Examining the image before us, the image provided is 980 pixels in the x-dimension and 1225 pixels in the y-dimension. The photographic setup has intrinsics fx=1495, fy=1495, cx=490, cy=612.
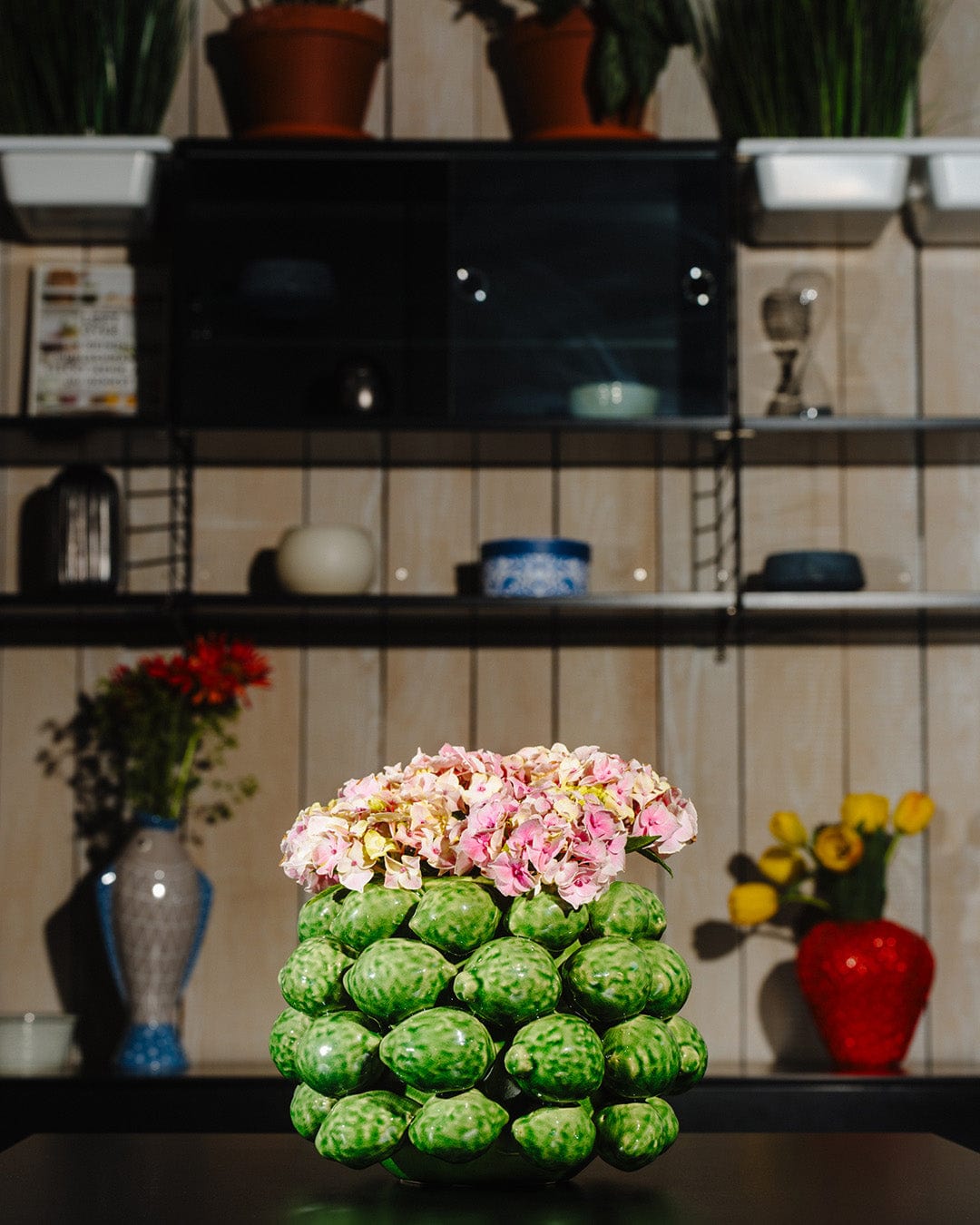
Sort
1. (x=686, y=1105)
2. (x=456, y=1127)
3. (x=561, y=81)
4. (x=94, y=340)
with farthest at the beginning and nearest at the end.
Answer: (x=94, y=340)
(x=561, y=81)
(x=686, y=1105)
(x=456, y=1127)

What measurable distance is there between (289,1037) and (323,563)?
1607mm

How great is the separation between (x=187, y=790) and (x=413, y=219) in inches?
41.2

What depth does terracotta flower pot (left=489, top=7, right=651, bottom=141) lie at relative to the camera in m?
2.54

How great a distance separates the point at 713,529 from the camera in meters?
2.65

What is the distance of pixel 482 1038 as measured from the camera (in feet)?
2.71

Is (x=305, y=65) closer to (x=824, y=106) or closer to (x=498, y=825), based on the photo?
(x=824, y=106)

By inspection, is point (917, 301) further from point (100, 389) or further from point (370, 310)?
point (100, 389)

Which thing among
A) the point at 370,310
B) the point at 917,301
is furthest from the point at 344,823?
the point at 917,301

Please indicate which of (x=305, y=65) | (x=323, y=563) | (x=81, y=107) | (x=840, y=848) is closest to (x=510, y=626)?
(x=323, y=563)

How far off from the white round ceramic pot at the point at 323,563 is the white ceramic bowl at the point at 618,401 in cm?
43

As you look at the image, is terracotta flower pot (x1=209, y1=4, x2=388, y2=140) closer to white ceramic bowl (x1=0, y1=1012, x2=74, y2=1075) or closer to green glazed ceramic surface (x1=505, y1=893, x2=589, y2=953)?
white ceramic bowl (x1=0, y1=1012, x2=74, y2=1075)

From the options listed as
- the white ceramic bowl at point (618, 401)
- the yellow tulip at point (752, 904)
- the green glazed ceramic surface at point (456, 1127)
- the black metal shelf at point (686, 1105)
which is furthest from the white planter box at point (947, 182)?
the green glazed ceramic surface at point (456, 1127)

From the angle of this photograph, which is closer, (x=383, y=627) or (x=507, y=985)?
(x=507, y=985)

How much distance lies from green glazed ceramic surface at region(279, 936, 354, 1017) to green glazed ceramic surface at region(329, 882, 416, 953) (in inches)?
0.4
